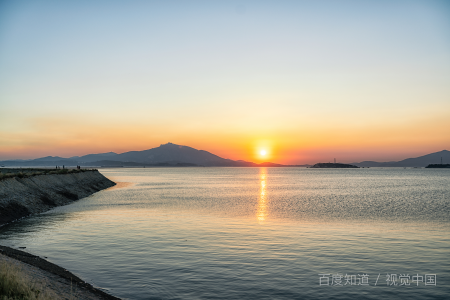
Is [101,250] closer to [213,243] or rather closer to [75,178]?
[213,243]

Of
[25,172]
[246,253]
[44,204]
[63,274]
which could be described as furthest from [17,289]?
[25,172]

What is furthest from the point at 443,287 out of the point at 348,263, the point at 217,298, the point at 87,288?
the point at 87,288

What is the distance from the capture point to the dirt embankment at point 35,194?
3600cm

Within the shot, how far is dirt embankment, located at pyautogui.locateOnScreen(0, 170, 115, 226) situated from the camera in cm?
3600

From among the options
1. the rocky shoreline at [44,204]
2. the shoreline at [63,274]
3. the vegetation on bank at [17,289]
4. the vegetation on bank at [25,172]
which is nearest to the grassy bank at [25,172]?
the vegetation on bank at [25,172]

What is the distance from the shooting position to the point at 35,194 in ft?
149

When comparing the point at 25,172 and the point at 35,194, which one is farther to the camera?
the point at 25,172

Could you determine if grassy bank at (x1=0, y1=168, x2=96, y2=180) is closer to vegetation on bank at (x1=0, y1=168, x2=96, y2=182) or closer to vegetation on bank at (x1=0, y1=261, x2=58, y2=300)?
vegetation on bank at (x1=0, y1=168, x2=96, y2=182)

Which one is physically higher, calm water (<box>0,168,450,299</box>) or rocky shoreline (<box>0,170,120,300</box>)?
rocky shoreline (<box>0,170,120,300</box>)

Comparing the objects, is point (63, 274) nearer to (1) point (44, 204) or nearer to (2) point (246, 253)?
(2) point (246, 253)

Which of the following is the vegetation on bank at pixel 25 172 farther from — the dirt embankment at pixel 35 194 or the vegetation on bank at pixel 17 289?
the vegetation on bank at pixel 17 289

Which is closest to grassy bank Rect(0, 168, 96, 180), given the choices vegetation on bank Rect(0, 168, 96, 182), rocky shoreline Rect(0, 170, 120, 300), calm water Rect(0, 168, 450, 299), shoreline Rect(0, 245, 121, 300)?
vegetation on bank Rect(0, 168, 96, 182)

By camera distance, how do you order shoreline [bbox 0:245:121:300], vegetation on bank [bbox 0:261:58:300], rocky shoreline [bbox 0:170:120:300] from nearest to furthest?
vegetation on bank [bbox 0:261:58:300], shoreline [bbox 0:245:121:300], rocky shoreline [bbox 0:170:120:300]

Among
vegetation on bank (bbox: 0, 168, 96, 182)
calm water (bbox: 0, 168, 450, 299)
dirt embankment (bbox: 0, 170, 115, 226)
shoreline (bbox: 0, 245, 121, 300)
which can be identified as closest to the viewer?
shoreline (bbox: 0, 245, 121, 300)
